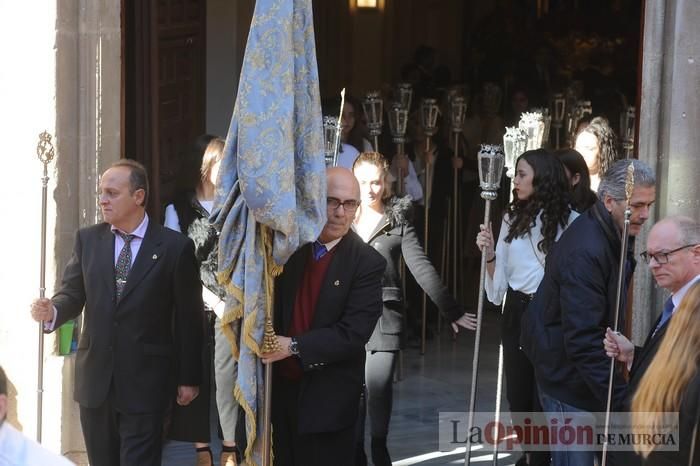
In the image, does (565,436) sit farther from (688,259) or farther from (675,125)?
(675,125)

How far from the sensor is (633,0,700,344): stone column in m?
7.74

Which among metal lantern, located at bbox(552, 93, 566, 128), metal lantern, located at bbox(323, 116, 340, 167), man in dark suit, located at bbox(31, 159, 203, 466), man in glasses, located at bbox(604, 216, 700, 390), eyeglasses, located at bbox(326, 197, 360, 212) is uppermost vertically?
metal lantern, located at bbox(552, 93, 566, 128)

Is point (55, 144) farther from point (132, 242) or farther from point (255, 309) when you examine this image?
point (255, 309)

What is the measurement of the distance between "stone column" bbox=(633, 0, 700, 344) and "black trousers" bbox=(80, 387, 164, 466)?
2726mm

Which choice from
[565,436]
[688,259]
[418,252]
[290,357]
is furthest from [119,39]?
[688,259]

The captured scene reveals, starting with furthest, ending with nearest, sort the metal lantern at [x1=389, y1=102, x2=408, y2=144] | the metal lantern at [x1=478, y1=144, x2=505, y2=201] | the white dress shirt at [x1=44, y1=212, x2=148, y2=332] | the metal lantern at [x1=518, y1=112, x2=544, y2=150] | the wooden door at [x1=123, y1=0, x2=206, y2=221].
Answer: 1. the metal lantern at [x1=389, y1=102, x2=408, y2=144]
2. the wooden door at [x1=123, y1=0, x2=206, y2=221]
3. the metal lantern at [x1=518, y1=112, x2=544, y2=150]
4. the metal lantern at [x1=478, y1=144, x2=505, y2=201]
5. the white dress shirt at [x1=44, y1=212, x2=148, y2=332]

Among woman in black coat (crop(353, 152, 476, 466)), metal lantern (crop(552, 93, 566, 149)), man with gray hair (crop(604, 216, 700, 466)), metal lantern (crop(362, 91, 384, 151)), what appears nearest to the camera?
man with gray hair (crop(604, 216, 700, 466))

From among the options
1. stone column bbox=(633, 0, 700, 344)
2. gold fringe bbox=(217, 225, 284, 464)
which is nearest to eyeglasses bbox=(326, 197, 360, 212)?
gold fringe bbox=(217, 225, 284, 464)

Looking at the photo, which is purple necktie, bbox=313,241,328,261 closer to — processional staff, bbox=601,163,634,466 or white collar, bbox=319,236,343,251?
white collar, bbox=319,236,343,251

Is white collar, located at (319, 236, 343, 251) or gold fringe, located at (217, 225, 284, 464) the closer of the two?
gold fringe, located at (217, 225, 284, 464)

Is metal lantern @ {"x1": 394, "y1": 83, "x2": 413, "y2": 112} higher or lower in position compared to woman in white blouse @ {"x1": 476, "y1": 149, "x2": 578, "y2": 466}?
higher

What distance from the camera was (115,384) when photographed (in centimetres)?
686

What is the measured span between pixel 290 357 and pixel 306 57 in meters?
1.29

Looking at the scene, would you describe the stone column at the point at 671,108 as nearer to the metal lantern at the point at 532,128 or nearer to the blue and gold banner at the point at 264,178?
the metal lantern at the point at 532,128
